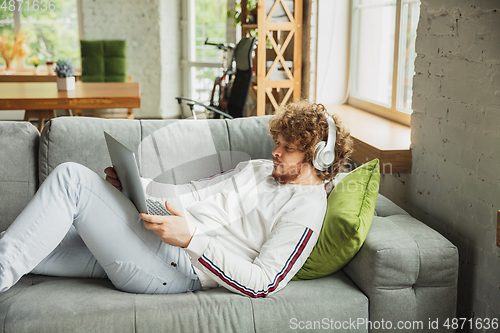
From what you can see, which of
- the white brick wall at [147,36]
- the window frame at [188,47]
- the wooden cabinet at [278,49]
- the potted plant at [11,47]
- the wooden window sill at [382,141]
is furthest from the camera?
the window frame at [188,47]

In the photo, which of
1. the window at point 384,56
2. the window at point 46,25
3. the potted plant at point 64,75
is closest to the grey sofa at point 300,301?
the window at point 384,56

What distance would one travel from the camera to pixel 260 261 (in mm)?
1296

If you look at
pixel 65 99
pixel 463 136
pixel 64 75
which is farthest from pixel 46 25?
pixel 463 136

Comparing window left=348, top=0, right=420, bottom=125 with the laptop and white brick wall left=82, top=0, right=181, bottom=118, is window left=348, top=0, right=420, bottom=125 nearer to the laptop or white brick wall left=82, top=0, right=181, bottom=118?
the laptop

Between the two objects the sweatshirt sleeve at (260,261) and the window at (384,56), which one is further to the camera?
the window at (384,56)

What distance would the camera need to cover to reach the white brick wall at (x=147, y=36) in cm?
649

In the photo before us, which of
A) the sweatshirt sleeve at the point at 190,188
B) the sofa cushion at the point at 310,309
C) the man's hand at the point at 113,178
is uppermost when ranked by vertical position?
the man's hand at the point at 113,178

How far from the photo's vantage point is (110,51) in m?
5.71

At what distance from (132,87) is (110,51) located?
2.01 metres

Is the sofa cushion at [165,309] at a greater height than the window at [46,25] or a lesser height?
lesser

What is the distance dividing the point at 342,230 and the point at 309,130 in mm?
354

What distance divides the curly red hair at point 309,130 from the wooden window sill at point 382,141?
17cm

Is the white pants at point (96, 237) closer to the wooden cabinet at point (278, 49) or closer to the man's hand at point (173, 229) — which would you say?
the man's hand at point (173, 229)

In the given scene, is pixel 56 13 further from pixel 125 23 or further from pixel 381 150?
pixel 381 150
